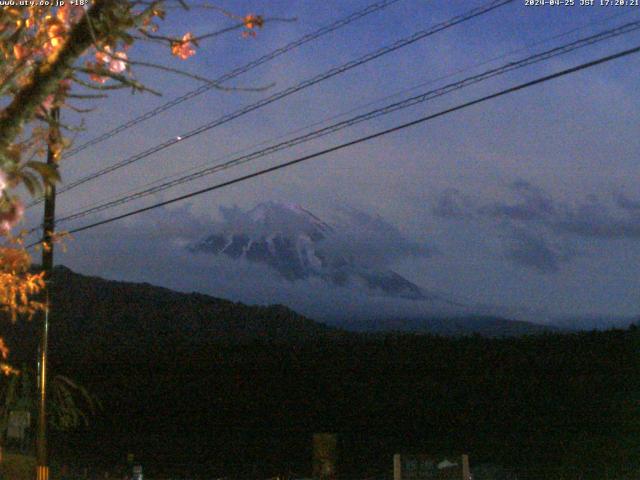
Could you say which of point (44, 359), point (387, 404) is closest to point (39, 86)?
point (44, 359)

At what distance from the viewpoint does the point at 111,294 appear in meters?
52.1

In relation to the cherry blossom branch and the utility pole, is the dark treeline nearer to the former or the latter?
the utility pole

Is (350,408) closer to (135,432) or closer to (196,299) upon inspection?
(135,432)

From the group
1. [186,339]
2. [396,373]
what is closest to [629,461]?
[396,373]

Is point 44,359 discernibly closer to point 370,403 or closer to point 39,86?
point 370,403

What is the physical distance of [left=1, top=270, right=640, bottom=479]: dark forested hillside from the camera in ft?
80.8

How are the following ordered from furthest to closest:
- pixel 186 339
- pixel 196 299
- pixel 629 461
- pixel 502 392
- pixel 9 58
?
1. pixel 196 299
2. pixel 186 339
3. pixel 502 392
4. pixel 629 461
5. pixel 9 58

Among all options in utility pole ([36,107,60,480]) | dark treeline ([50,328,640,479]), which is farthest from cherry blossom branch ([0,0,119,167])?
dark treeline ([50,328,640,479])

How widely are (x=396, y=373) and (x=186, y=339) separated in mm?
16101

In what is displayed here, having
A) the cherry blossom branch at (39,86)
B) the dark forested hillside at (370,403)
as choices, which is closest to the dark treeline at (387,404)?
the dark forested hillside at (370,403)

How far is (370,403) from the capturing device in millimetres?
28219

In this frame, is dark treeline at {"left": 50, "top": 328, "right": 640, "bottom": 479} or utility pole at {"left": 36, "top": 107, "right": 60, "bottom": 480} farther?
dark treeline at {"left": 50, "top": 328, "right": 640, "bottom": 479}

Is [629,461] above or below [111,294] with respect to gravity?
below

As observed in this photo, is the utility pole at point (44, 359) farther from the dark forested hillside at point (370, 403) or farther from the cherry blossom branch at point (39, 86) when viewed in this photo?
the cherry blossom branch at point (39, 86)
